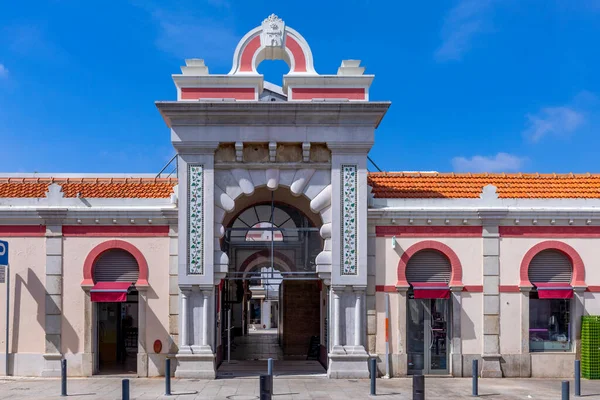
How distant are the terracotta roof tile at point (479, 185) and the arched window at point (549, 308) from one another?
188 cm

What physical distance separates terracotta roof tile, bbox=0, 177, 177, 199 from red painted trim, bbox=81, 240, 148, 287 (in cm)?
141

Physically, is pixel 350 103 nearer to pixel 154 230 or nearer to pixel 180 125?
pixel 180 125

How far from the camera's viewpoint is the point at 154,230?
17797 millimetres

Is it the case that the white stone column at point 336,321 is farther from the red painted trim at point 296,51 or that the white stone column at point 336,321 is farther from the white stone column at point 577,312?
the white stone column at point 577,312

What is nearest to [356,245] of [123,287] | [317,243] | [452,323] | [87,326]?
[317,243]

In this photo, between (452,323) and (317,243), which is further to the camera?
(317,243)

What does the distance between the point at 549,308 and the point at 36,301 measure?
14.3m

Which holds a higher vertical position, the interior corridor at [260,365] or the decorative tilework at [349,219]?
the decorative tilework at [349,219]

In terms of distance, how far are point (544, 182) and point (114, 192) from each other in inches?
506

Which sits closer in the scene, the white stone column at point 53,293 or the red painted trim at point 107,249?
the white stone column at point 53,293

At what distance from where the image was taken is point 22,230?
17828 millimetres

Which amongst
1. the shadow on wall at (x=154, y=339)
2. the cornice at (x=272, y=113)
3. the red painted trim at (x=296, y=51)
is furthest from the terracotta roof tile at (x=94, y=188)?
the red painted trim at (x=296, y=51)

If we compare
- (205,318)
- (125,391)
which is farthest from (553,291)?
(125,391)

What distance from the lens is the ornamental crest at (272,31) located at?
58.1 ft
